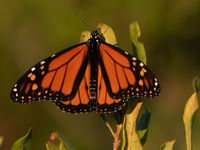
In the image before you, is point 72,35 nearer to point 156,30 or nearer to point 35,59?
point 35,59

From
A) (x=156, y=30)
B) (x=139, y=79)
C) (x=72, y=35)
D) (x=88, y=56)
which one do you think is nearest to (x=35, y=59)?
(x=72, y=35)

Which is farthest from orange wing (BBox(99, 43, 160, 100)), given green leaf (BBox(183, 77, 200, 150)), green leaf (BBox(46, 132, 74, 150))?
green leaf (BBox(46, 132, 74, 150))

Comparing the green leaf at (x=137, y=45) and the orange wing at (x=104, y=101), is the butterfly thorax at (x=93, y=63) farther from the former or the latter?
the green leaf at (x=137, y=45)

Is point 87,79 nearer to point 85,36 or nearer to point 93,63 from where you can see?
point 93,63

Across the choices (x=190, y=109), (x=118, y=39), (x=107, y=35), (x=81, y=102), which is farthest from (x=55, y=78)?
(x=118, y=39)

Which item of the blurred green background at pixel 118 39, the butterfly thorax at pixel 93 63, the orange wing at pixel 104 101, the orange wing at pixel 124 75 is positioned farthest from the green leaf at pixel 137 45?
the blurred green background at pixel 118 39
